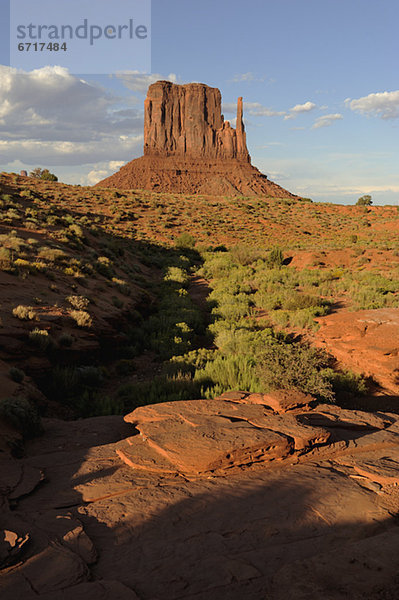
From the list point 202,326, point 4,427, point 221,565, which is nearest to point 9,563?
point 221,565

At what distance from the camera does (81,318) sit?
10188 millimetres

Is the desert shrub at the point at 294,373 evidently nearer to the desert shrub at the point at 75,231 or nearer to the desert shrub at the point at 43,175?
the desert shrub at the point at 75,231

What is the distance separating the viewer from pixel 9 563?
2.71 m

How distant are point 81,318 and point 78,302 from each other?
1267 millimetres

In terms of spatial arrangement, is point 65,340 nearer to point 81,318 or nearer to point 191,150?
point 81,318

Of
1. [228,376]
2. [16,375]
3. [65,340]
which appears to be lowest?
[228,376]

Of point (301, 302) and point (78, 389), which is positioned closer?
point (78, 389)

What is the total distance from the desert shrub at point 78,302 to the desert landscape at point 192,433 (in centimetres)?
5

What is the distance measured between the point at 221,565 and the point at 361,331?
28.1 ft

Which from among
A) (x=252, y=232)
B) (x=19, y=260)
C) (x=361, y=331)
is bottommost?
(x=361, y=331)

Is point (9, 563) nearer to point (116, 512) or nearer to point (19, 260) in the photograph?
point (116, 512)

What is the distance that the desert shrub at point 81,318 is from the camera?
33.2 ft

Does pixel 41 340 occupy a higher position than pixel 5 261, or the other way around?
pixel 5 261

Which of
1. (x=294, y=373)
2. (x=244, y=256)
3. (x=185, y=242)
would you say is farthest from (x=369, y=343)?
(x=185, y=242)
